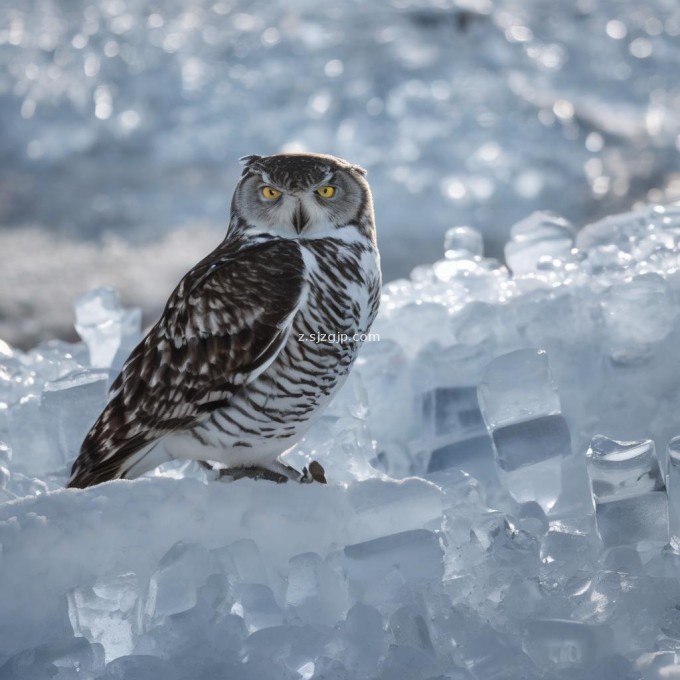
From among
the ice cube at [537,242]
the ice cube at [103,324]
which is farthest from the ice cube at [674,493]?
the ice cube at [103,324]

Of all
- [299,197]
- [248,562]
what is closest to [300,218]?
[299,197]

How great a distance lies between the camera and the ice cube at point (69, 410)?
105 inches

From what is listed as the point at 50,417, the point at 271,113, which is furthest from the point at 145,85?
the point at 50,417

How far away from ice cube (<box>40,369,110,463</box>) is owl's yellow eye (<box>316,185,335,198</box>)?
2.95 feet

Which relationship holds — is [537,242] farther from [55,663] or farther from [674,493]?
[55,663]

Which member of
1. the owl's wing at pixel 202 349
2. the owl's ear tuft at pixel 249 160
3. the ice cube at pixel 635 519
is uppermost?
the owl's ear tuft at pixel 249 160

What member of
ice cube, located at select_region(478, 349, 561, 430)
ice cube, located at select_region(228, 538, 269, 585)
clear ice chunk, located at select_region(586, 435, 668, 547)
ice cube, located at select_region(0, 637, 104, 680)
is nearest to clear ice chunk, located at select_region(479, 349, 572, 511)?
ice cube, located at select_region(478, 349, 561, 430)

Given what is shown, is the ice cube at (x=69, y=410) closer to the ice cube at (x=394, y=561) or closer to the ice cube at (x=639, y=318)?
the ice cube at (x=394, y=561)

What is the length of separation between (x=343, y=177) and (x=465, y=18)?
606cm

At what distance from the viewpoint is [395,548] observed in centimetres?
202

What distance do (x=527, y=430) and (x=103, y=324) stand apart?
146 cm

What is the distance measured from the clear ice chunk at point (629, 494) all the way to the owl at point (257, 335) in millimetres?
596

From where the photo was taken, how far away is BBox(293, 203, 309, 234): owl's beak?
2.26 m

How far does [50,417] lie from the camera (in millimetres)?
2688
